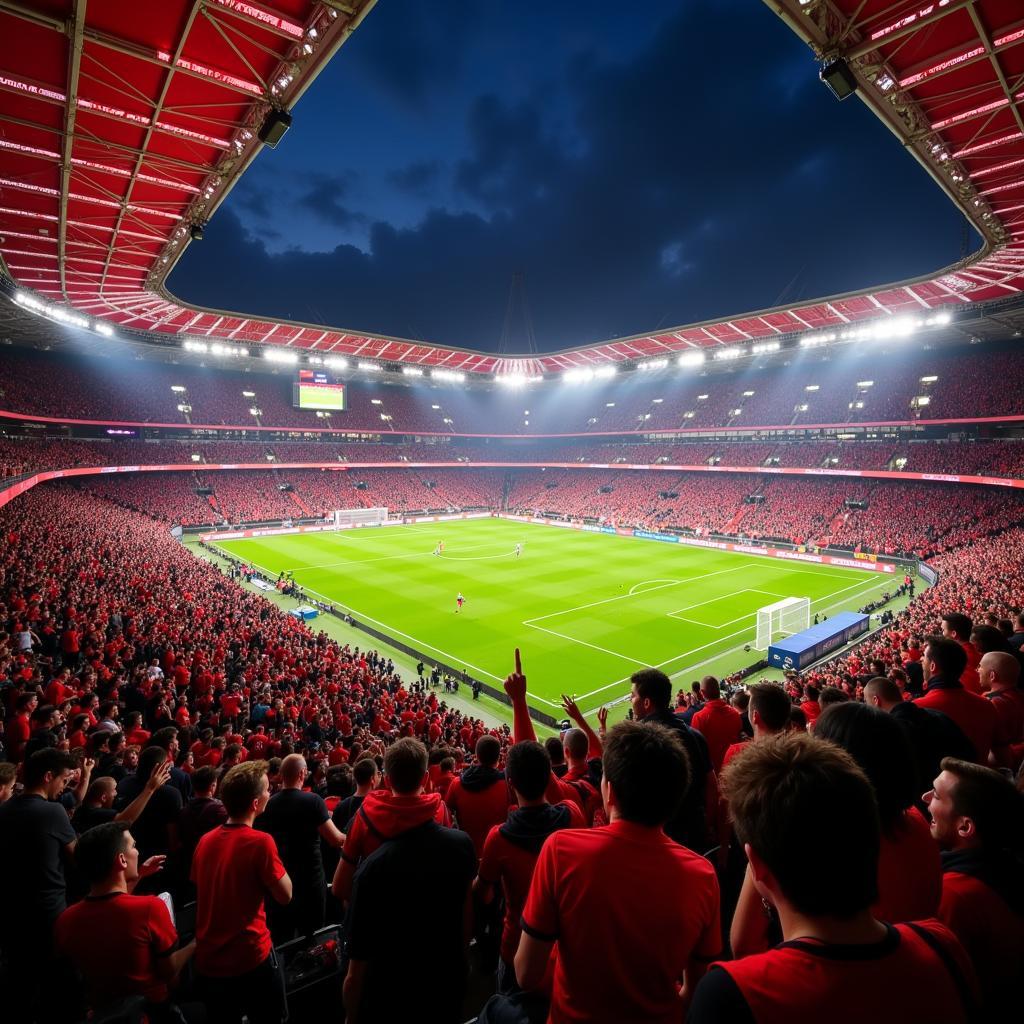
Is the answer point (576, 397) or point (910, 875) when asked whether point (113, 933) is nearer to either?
point (910, 875)

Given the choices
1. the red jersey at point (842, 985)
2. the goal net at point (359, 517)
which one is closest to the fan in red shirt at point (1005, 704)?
the red jersey at point (842, 985)

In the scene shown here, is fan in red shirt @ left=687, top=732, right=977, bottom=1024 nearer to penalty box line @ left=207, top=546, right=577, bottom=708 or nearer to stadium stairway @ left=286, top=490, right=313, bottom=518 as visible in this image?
penalty box line @ left=207, top=546, right=577, bottom=708

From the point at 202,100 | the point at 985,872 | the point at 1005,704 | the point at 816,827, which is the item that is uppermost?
the point at 202,100

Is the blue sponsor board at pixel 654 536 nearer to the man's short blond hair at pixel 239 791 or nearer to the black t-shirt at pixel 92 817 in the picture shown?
the black t-shirt at pixel 92 817

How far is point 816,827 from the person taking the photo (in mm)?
1571

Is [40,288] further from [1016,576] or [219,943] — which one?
[1016,576]

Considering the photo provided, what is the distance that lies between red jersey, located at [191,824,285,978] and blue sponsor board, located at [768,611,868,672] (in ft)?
69.2

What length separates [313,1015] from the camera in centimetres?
391

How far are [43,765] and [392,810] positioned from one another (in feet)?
11.0

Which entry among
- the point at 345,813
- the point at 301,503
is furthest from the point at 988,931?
the point at 301,503

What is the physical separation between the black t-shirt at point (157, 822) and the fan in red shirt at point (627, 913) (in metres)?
4.55

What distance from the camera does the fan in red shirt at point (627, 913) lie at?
2141 millimetres

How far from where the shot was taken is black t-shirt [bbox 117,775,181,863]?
5273mm

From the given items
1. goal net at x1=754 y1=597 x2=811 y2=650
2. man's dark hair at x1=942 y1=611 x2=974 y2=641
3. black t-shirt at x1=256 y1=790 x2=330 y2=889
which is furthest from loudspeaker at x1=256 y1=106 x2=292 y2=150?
goal net at x1=754 y1=597 x2=811 y2=650
